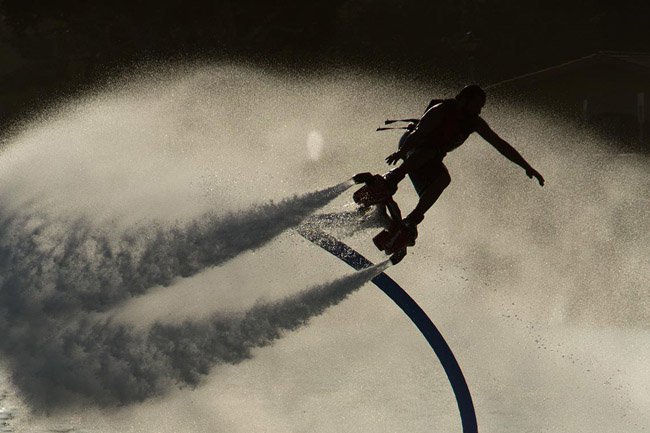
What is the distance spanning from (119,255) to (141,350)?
44.0 inches

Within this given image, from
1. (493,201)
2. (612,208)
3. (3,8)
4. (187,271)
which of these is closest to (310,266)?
(187,271)

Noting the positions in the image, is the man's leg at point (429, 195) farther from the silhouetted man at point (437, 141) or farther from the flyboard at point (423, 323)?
the flyboard at point (423, 323)

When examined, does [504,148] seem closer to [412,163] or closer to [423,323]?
[412,163]

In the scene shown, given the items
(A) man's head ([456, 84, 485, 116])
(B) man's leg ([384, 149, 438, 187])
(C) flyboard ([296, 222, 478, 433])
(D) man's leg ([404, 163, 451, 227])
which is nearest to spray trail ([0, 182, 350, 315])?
(C) flyboard ([296, 222, 478, 433])

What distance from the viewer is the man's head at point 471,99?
21.8 feet

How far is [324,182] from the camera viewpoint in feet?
47.9

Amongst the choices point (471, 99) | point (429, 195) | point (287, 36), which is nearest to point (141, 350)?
point (429, 195)

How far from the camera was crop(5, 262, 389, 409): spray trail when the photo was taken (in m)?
7.44

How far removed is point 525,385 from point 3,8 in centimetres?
2143

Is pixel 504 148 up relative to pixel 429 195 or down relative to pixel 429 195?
up

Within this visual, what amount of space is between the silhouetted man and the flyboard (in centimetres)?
88

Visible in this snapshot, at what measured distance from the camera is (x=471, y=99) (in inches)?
262

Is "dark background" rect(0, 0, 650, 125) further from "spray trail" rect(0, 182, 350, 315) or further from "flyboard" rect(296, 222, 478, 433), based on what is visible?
"flyboard" rect(296, 222, 478, 433)

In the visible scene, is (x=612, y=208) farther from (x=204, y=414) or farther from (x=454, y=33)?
(x=454, y=33)
